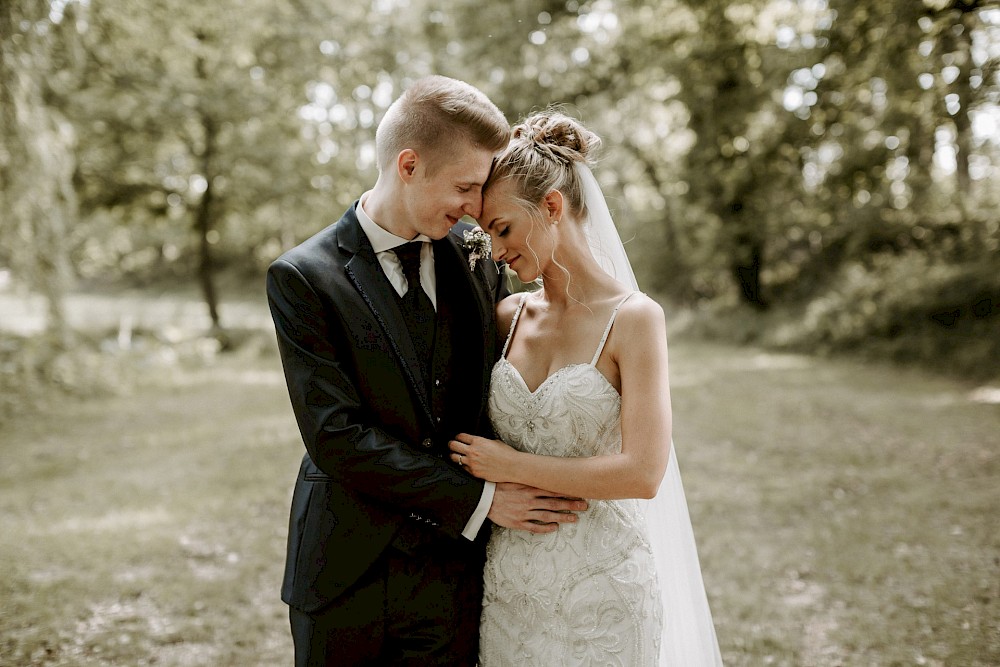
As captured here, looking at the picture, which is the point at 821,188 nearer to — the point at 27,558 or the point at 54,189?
the point at 54,189

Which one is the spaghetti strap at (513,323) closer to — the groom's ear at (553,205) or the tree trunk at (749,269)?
the groom's ear at (553,205)

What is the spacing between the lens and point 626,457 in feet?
7.20

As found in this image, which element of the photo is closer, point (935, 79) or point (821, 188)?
point (935, 79)

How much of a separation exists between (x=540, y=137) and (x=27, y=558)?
5144mm

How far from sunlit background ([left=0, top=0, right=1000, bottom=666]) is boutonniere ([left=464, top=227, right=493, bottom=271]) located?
0.57 meters

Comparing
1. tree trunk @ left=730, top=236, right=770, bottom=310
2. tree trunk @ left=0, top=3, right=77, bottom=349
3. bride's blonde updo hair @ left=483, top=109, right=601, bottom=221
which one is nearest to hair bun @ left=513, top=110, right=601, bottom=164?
bride's blonde updo hair @ left=483, top=109, right=601, bottom=221

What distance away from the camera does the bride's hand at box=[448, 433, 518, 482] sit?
2213mm

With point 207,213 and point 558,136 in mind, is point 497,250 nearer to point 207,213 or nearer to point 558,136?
point 558,136

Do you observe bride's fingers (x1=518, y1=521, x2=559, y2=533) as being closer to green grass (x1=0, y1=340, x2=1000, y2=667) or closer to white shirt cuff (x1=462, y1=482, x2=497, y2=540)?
white shirt cuff (x1=462, y1=482, x2=497, y2=540)

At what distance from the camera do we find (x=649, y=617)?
2357 millimetres

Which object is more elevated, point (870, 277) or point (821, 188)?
point (821, 188)

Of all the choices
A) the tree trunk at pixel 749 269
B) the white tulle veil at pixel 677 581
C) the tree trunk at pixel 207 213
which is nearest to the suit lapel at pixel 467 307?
the white tulle veil at pixel 677 581

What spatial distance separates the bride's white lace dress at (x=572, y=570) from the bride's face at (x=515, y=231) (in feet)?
1.05

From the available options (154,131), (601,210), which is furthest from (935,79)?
(154,131)
